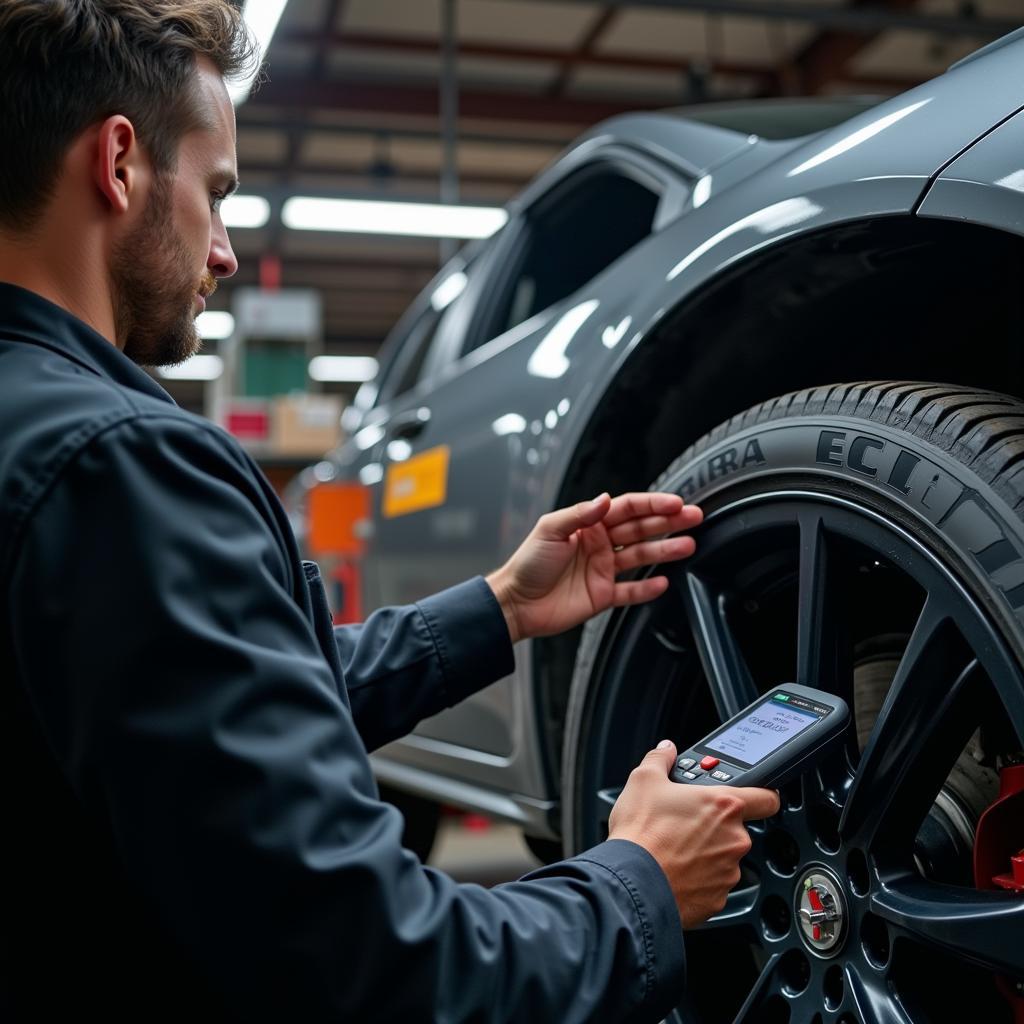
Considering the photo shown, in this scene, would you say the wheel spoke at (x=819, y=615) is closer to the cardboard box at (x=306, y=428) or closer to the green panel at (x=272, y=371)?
the cardboard box at (x=306, y=428)

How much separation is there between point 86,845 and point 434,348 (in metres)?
2.19

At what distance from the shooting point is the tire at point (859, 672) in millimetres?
917

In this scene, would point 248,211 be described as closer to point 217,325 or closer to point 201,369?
point 217,325

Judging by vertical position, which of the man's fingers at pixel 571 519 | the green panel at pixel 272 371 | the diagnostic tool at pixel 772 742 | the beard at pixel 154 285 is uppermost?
the green panel at pixel 272 371

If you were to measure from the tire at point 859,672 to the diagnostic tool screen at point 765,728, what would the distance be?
42 mm

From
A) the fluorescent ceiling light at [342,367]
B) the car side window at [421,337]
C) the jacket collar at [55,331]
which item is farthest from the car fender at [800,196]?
the fluorescent ceiling light at [342,367]

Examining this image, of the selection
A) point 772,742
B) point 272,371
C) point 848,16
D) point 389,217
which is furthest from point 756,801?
point 272,371

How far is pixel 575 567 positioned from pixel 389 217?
590 cm

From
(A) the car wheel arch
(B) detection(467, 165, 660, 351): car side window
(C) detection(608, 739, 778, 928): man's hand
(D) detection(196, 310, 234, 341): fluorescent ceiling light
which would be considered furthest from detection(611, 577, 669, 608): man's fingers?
(D) detection(196, 310, 234, 341): fluorescent ceiling light

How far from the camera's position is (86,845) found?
772 millimetres

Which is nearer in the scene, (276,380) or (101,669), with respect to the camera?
(101,669)

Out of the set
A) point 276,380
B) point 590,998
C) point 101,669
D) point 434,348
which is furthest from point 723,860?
→ point 276,380

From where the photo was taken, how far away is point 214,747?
2.29ft

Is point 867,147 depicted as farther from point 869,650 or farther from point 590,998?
point 590,998
